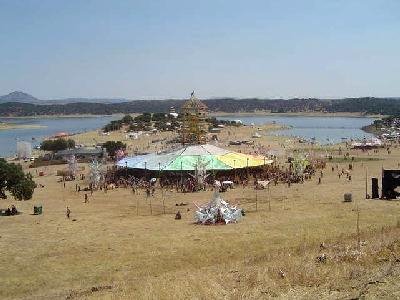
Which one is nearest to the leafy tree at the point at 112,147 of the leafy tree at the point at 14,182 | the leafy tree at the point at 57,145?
the leafy tree at the point at 57,145

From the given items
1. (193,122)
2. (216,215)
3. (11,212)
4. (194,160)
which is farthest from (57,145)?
(216,215)

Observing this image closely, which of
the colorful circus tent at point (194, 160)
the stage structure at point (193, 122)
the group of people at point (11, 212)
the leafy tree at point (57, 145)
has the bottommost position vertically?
the group of people at point (11, 212)

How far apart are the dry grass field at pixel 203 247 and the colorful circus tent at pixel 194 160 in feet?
15.5

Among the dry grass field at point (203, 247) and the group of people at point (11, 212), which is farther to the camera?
the group of people at point (11, 212)

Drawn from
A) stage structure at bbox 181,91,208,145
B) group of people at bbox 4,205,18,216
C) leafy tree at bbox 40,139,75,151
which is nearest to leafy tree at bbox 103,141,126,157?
leafy tree at bbox 40,139,75,151

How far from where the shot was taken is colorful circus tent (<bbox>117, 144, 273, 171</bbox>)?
4978cm

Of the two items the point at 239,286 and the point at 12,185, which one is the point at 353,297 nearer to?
the point at 239,286

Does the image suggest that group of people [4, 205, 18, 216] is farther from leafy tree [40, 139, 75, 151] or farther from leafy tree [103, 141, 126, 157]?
leafy tree [40, 139, 75, 151]

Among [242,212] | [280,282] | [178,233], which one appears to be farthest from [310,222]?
[280,282]

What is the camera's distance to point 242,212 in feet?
106

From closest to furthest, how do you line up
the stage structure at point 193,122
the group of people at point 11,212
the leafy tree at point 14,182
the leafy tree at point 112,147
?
1. the group of people at point 11,212
2. the leafy tree at point 14,182
3. the stage structure at point 193,122
4. the leafy tree at point 112,147

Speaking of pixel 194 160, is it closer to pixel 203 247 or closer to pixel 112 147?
pixel 203 247

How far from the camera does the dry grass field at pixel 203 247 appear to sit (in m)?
13.7

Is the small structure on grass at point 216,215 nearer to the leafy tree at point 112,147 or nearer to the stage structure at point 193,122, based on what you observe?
the stage structure at point 193,122
